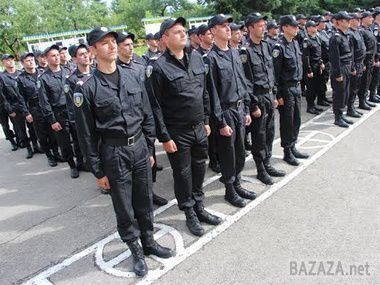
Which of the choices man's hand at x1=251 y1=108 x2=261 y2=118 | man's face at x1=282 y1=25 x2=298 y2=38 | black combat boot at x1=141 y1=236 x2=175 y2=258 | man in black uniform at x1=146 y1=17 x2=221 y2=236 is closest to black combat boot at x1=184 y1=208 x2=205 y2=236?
man in black uniform at x1=146 y1=17 x2=221 y2=236

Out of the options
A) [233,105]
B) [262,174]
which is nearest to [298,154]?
[262,174]

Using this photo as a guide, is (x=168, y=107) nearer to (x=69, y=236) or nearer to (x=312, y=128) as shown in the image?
(x=69, y=236)

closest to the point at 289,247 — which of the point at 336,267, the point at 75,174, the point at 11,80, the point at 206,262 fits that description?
the point at 336,267

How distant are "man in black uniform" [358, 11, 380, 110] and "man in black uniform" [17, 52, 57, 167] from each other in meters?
6.57

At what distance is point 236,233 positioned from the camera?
3.89m

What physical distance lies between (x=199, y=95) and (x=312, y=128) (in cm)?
411

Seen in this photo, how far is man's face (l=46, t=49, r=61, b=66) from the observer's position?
638 centimetres

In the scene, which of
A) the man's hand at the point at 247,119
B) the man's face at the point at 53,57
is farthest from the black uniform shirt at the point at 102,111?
the man's face at the point at 53,57

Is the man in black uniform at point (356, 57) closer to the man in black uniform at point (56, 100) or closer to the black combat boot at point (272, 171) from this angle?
the black combat boot at point (272, 171)

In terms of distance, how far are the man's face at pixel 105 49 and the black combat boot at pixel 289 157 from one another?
3395 millimetres

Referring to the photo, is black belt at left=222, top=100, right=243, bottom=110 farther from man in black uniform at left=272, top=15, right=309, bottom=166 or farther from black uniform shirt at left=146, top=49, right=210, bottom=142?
man in black uniform at left=272, top=15, right=309, bottom=166

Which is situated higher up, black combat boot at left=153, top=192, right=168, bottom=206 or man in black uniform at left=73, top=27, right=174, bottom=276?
man in black uniform at left=73, top=27, right=174, bottom=276

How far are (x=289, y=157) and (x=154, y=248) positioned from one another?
9.34 ft

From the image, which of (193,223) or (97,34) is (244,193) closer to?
(193,223)
